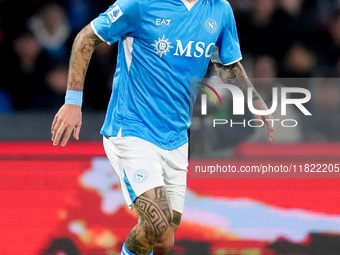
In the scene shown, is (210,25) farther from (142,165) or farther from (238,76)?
(142,165)

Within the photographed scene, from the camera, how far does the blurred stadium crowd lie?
5.53 meters

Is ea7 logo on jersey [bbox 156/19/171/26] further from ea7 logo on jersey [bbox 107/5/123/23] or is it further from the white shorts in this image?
the white shorts

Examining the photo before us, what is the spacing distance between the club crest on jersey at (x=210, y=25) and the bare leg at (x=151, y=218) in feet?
3.15

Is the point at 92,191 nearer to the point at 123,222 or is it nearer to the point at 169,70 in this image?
the point at 123,222

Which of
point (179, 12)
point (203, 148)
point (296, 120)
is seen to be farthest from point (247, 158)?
point (179, 12)

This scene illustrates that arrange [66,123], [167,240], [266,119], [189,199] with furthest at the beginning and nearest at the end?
[189,199] → [266,119] → [167,240] → [66,123]

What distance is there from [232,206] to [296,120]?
3.10 ft

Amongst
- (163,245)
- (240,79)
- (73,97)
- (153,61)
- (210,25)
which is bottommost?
(163,245)

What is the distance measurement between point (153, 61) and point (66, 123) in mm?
608

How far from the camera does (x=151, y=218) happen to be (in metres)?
3.22

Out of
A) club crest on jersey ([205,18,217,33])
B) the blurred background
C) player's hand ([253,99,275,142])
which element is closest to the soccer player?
club crest on jersey ([205,18,217,33])

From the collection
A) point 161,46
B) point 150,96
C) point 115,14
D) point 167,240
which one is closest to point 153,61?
point 161,46

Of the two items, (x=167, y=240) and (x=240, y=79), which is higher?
(x=240, y=79)

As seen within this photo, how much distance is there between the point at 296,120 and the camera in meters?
4.75
